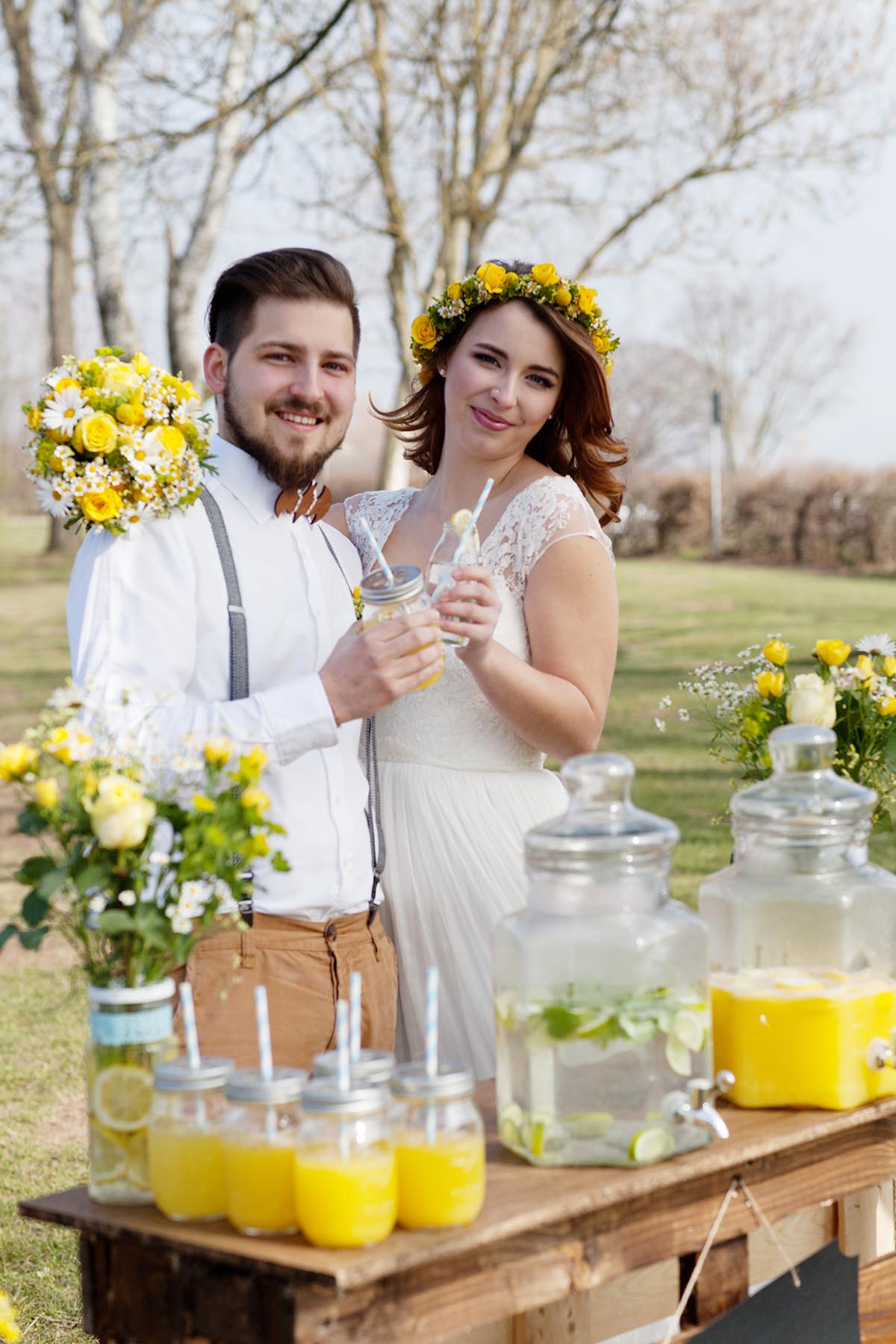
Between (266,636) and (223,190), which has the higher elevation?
(223,190)

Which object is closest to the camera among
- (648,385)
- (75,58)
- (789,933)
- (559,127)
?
(789,933)

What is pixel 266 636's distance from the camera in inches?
101

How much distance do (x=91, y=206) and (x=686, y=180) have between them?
512cm

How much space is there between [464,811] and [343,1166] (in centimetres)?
154

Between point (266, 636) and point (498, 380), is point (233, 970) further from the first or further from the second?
point (498, 380)

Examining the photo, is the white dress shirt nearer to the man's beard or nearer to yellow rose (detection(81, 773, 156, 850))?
the man's beard

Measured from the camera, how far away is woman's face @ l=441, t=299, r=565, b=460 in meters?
3.19

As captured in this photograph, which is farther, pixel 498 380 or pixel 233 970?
pixel 498 380

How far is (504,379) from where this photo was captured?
3.19 meters

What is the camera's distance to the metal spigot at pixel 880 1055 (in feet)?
6.84

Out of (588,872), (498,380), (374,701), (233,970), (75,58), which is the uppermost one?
(75,58)

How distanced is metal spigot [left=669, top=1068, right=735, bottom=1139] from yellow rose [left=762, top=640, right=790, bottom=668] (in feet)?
2.77

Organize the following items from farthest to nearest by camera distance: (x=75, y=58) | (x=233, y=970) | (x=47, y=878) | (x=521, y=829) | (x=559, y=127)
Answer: (x=559, y=127) < (x=75, y=58) < (x=521, y=829) < (x=233, y=970) < (x=47, y=878)

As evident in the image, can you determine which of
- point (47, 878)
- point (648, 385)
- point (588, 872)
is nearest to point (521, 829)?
point (588, 872)
